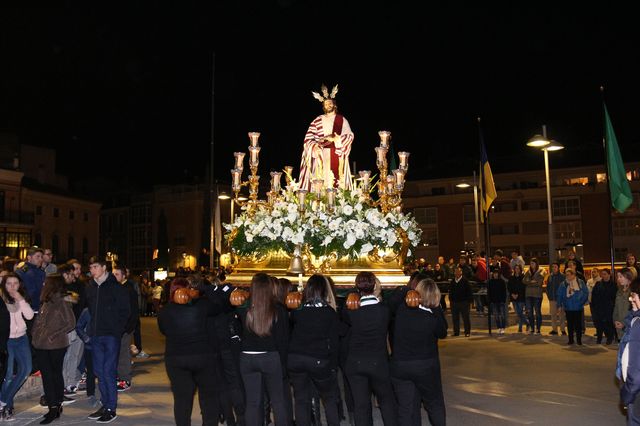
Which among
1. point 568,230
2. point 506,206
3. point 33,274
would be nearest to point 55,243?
point 506,206

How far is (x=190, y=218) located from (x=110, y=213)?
48.9ft

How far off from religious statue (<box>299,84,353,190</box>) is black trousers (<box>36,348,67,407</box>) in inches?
219

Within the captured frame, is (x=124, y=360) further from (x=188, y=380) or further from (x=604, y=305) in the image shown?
(x=604, y=305)

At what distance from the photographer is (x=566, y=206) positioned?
61875 millimetres

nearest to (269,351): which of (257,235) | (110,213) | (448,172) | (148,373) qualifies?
(257,235)

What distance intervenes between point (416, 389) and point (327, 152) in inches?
260

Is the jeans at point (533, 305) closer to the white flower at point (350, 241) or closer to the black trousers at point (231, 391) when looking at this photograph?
the white flower at point (350, 241)

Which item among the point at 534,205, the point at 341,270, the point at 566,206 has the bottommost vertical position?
the point at 341,270

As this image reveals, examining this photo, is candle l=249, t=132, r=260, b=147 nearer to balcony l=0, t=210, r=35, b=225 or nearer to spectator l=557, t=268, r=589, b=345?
spectator l=557, t=268, r=589, b=345

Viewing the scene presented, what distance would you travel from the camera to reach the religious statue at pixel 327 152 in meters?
12.7

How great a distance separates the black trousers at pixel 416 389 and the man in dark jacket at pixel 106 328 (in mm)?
4032

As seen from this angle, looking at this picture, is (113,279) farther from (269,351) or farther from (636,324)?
(636,324)

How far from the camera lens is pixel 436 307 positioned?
7.27 metres

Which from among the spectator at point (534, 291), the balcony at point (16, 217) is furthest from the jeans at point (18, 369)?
the balcony at point (16, 217)
